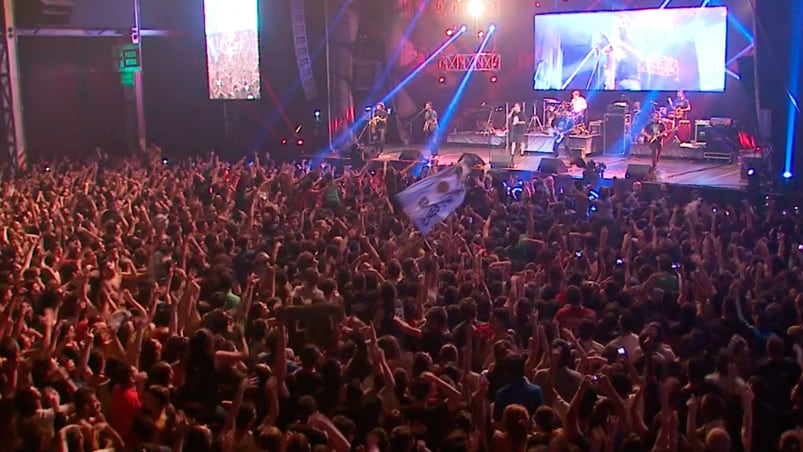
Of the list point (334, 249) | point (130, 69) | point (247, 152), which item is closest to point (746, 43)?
point (247, 152)

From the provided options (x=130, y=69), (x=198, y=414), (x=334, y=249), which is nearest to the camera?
(x=198, y=414)

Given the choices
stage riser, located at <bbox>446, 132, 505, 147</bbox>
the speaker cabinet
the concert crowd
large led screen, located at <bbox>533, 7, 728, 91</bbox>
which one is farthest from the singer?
the concert crowd

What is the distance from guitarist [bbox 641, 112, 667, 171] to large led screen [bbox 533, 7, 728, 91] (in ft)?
3.74

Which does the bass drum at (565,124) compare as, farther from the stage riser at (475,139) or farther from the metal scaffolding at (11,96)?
the metal scaffolding at (11,96)

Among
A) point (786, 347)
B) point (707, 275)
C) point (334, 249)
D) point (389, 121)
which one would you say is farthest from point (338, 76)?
point (786, 347)

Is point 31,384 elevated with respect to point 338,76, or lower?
lower

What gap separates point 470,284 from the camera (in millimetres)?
6637

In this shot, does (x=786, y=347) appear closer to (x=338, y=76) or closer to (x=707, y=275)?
(x=707, y=275)

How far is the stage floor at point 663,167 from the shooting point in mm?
15641

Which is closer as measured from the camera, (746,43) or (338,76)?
(746,43)

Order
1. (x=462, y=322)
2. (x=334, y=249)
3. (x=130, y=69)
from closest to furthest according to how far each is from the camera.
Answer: (x=462, y=322) → (x=334, y=249) → (x=130, y=69)

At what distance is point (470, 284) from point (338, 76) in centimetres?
1492

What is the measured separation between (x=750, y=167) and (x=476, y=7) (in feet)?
29.6

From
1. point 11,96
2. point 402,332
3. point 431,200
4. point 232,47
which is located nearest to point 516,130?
point 232,47
